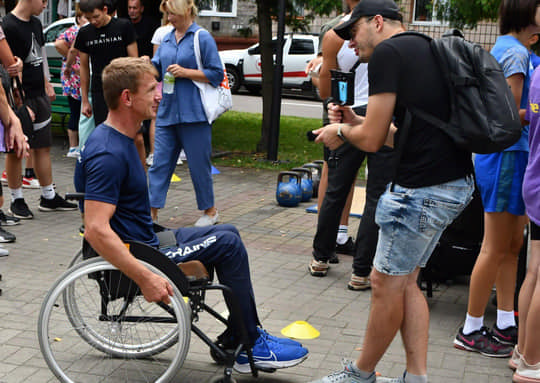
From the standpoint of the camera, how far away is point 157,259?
11.6 feet

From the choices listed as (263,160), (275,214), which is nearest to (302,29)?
(263,160)

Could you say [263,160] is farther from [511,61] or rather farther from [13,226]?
[511,61]

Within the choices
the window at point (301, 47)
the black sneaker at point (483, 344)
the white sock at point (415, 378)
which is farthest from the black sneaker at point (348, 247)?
the window at point (301, 47)

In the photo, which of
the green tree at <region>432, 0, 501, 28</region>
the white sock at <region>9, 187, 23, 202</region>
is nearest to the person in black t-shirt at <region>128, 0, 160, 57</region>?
the white sock at <region>9, 187, 23, 202</region>

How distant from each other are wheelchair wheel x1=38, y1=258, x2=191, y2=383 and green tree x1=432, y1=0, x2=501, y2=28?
7.61m

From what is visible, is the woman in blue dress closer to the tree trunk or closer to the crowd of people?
the crowd of people

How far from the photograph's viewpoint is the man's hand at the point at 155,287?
343cm

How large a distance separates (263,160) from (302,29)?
94.8 inches

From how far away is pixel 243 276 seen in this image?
3.76 metres

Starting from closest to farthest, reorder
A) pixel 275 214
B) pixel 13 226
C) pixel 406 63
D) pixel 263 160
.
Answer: pixel 406 63 → pixel 13 226 → pixel 275 214 → pixel 263 160

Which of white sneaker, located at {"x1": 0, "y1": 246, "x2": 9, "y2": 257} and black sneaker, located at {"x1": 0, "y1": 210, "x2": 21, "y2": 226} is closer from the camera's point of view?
white sneaker, located at {"x1": 0, "y1": 246, "x2": 9, "y2": 257}

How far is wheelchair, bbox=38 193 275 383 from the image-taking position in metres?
3.54

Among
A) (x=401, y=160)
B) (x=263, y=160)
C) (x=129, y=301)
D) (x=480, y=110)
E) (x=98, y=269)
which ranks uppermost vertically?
(x=480, y=110)

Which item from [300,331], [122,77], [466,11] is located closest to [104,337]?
[300,331]
